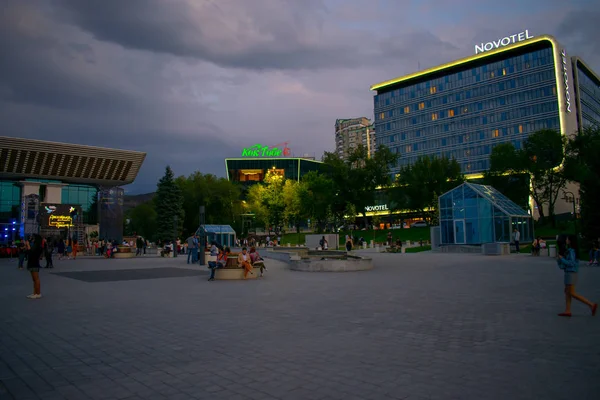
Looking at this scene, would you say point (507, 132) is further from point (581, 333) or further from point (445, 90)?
point (581, 333)

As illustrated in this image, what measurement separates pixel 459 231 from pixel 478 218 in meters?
2.20

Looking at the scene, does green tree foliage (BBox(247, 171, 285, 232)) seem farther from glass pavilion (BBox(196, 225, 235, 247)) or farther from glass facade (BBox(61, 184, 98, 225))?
glass facade (BBox(61, 184, 98, 225))

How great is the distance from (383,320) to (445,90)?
97683 millimetres

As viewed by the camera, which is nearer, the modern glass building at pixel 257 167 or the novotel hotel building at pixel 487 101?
the novotel hotel building at pixel 487 101

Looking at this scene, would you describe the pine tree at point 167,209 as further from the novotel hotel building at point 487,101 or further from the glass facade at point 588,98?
the glass facade at point 588,98

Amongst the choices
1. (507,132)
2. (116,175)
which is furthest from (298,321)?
(507,132)

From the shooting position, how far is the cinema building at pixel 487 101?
81.6 m

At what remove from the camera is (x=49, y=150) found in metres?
64.3

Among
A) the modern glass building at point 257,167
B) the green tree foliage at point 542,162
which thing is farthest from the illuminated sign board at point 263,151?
the green tree foliage at point 542,162

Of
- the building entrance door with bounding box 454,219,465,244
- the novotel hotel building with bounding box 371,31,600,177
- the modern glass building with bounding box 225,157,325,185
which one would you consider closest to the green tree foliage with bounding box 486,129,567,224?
the novotel hotel building with bounding box 371,31,600,177

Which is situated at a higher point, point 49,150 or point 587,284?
point 49,150

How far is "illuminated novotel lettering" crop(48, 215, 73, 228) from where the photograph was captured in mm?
45344

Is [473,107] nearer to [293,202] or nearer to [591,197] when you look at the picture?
[293,202]

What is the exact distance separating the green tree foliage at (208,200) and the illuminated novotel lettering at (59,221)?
28.4m
